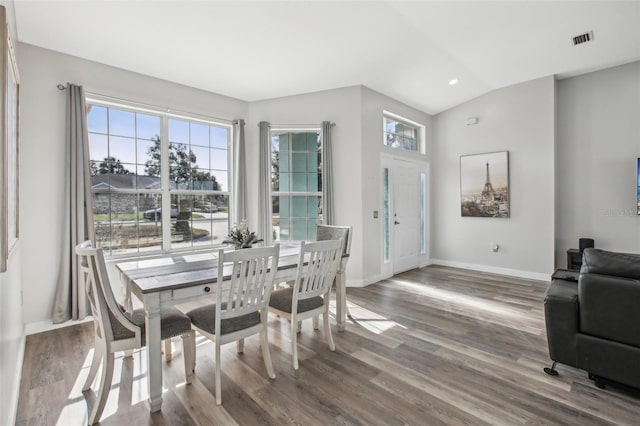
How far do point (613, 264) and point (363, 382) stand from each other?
6.07 feet

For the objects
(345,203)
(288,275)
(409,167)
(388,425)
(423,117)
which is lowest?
(388,425)

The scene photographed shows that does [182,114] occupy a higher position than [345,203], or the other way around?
[182,114]

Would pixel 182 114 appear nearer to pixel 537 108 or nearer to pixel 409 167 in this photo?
pixel 409 167

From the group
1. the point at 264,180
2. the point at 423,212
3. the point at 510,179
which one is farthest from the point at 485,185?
the point at 264,180

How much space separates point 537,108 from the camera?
489 cm

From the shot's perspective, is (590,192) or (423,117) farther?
(423,117)

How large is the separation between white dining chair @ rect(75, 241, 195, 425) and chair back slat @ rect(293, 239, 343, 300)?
871 millimetres

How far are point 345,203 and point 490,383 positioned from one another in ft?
9.86

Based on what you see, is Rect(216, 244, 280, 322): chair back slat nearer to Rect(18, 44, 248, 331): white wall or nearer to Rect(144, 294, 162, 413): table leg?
Rect(144, 294, 162, 413): table leg

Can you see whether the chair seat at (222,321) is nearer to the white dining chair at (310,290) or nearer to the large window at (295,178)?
the white dining chair at (310,290)

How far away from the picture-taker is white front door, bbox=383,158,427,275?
209 inches

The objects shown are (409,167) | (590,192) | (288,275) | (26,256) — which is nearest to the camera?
(288,275)

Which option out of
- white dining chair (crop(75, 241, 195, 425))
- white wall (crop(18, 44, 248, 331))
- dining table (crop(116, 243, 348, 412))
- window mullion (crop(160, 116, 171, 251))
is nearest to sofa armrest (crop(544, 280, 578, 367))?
dining table (crop(116, 243, 348, 412))

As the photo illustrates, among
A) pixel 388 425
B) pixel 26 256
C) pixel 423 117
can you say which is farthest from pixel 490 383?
pixel 423 117
